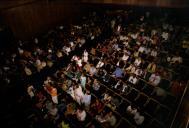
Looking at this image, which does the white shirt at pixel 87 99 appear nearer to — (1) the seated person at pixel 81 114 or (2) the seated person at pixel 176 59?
(1) the seated person at pixel 81 114

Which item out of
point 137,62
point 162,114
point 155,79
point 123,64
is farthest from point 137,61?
point 162,114

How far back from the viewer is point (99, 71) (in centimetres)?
948

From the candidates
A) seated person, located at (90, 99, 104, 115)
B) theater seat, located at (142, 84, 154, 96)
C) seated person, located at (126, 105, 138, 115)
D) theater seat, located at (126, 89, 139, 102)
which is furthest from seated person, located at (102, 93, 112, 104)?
theater seat, located at (142, 84, 154, 96)

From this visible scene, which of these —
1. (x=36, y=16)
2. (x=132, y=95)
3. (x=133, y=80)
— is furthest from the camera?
(x=36, y=16)

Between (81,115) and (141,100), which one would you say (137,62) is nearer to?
(141,100)

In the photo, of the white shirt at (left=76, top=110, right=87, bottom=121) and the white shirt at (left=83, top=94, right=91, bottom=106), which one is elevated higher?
the white shirt at (left=83, top=94, right=91, bottom=106)

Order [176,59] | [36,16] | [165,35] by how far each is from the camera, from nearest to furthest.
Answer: [176,59] < [165,35] < [36,16]

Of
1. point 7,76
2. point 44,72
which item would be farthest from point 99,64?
point 7,76

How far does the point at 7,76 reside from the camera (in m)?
8.90

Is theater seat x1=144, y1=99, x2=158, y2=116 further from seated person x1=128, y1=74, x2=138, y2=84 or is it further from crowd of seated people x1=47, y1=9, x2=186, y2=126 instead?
seated person x1=128, y1=74, x2=138, y2=84

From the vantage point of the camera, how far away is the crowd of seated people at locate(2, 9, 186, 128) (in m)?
7.55

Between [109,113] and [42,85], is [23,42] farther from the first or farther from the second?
[109,113]

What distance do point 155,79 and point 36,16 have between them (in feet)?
27.3

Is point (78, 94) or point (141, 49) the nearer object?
point (78, 94)
